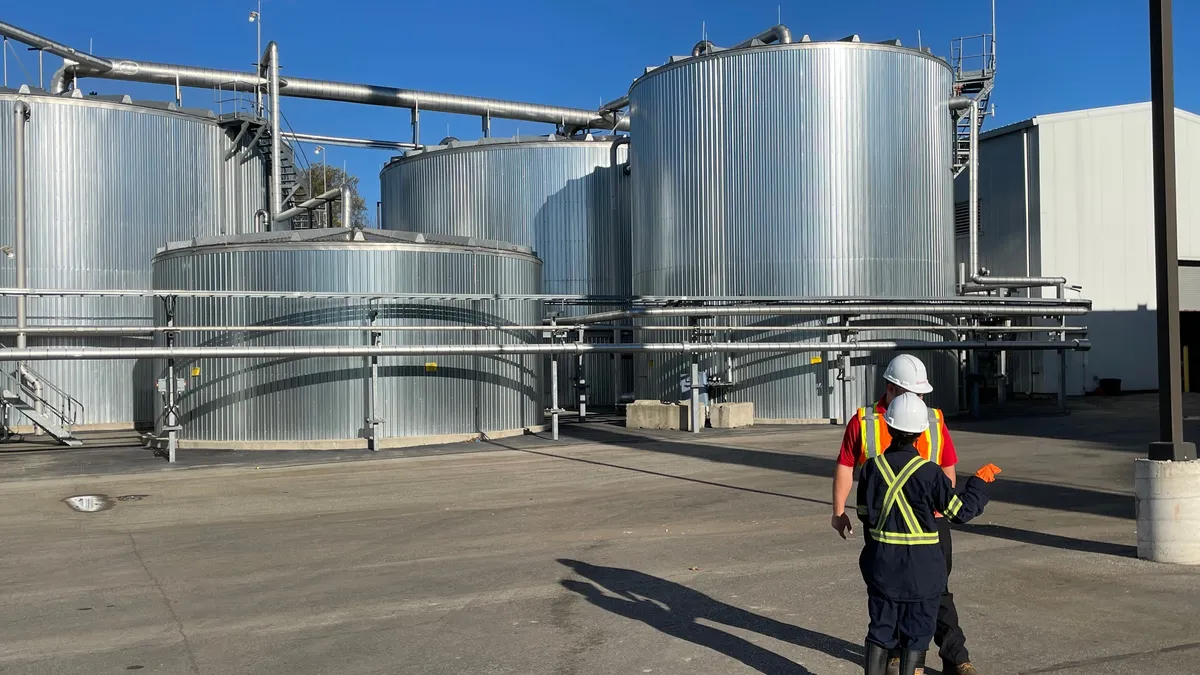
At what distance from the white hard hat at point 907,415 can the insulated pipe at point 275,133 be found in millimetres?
29708

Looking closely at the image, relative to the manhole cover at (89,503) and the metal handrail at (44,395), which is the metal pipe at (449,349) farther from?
the metal handrail at (44,395)

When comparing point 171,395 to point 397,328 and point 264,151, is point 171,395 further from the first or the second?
point 264,151

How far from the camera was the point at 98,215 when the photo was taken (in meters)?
30.8

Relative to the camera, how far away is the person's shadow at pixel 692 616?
6801mm

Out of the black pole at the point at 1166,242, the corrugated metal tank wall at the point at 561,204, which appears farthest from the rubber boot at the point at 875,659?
the corrugated metal tank wall at the point at 561,204

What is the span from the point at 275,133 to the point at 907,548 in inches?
1264

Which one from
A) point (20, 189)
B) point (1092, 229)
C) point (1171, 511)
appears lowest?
point (1171, 511)

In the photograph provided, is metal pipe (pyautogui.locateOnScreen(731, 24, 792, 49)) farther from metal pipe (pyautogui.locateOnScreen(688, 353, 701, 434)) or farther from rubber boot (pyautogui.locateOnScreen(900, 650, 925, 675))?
rubber boot (pyautogui.locateOnScreen(900, 650, 925, 675))

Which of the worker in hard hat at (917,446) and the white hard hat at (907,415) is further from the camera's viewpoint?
the worker in hard hat at (917,446)

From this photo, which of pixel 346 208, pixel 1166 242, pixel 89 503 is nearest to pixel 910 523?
pixel 1166 242

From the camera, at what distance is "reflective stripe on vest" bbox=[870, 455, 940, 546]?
541 centimetres

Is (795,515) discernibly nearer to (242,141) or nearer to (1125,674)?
(1125,674)

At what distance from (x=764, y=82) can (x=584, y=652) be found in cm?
2178

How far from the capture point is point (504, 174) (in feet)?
115
